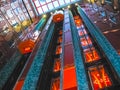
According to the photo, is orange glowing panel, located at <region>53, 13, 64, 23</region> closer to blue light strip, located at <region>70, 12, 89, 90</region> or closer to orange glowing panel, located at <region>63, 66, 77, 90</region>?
blue light strip, located at <region>70, 12, 89, 90</region>

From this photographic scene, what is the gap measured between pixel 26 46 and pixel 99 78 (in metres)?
3.98

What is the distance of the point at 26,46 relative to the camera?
25.0ft

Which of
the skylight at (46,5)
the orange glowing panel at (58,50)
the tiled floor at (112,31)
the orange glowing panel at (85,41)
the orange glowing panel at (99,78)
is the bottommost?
the skylight at (46,5)

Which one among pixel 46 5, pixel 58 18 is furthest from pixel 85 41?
pixel 46 5

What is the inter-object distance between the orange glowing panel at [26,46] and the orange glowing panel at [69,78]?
3.13m

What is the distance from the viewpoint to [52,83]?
480 centimetres

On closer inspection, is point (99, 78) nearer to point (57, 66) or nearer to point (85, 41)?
point (57, 66)

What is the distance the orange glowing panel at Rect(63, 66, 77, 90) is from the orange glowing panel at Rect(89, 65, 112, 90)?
0.35m

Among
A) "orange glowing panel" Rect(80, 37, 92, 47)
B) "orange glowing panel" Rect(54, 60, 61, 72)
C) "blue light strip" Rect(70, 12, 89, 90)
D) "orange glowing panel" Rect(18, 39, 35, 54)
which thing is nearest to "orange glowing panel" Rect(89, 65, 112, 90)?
"blue light strip" Rect(70, 12, 89, 90)

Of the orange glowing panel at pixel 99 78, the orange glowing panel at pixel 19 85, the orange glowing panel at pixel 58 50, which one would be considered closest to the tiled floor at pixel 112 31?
the orange glowing panel at pixel 99 78

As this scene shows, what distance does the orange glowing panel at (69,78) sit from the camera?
152 inches

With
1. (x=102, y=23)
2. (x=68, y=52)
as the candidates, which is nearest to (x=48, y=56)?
(x=68, y=52)

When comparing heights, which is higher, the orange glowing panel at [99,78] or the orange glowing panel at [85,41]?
the orange glowing panel at [99,78]

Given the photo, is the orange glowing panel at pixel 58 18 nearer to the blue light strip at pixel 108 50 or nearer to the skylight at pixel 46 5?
the blue light strip at pixel 108 50
